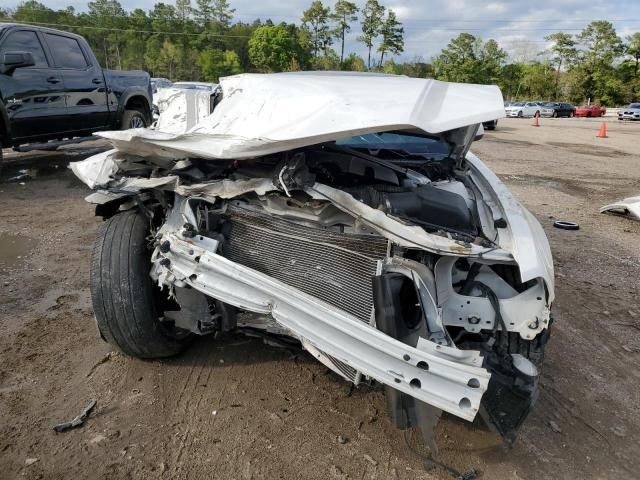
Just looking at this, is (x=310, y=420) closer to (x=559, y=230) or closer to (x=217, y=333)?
(x=217, y=333)

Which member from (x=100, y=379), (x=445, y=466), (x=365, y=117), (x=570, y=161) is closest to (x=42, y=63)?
(x=100, y=379)

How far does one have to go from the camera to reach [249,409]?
251 cm

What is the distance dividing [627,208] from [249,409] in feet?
20.8

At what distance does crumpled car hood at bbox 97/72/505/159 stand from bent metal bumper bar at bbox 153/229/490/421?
1.52 feet

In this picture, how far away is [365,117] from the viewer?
6.49ft

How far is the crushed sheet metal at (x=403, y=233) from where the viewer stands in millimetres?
1983

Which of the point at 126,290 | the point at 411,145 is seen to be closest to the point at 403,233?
the point at 126,290


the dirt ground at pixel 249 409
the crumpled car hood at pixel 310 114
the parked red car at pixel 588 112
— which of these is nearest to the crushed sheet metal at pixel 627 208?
the dirt ground at pixel 249 409

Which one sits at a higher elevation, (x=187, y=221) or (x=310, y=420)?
(x=187, y=221)

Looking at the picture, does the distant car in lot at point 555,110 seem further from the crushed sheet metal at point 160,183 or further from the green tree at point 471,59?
the crushed sheet metal at point 160,183

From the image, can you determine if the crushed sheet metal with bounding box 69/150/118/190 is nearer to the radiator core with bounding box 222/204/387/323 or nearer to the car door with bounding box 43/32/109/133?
the radiator core with bounding box 222/204/387/323

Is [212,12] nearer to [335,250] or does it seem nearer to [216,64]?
[216,64]

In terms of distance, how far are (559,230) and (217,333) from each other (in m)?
4.89

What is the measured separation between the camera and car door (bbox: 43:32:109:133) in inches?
269
